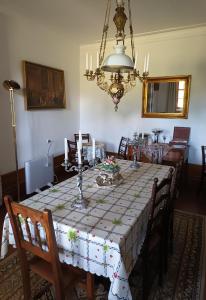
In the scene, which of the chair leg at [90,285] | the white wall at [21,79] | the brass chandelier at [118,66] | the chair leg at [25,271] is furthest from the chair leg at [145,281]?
the white wall at [21,79]

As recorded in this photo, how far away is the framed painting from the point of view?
356 cm

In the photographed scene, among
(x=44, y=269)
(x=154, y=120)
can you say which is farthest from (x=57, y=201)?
(x=154, y=120)

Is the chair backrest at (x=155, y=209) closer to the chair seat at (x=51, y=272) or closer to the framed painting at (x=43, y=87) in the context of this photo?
the chair seat at (x=51, y=272)

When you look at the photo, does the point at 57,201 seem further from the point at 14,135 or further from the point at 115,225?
the point at 14,135

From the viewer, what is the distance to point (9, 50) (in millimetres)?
3207

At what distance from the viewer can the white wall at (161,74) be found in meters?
3.80

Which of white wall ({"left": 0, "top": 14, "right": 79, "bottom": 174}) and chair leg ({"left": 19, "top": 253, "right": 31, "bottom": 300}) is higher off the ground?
white wall ({"left": 0, "top": 14, "right": 79, "bottom": 174})

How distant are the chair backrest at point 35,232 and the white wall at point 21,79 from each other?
2186mm

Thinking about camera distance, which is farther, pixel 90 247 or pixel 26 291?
pixel 26 291

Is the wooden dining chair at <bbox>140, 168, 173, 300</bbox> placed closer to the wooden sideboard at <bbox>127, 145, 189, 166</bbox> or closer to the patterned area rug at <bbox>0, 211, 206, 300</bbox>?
the patterned area rug at <bbox>0, 211, 206, 300</bbox>

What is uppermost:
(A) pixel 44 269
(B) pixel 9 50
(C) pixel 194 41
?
(C) pixel 194 41

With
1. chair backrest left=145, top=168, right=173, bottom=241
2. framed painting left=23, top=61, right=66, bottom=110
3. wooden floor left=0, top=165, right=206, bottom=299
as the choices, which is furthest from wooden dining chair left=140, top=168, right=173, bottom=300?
framed painting left=23, top=61, right=66, bottom=110

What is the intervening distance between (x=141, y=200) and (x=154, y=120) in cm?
292

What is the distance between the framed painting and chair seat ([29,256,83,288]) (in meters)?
2.73
